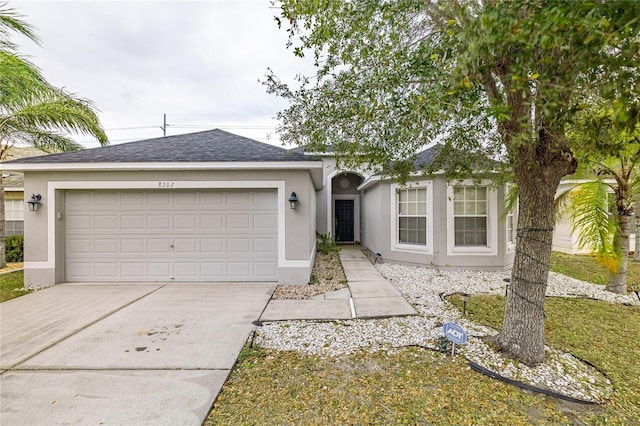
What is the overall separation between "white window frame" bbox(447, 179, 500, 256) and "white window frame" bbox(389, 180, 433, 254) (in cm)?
48

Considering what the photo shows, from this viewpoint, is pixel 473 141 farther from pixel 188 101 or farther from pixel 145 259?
pixel 188 101

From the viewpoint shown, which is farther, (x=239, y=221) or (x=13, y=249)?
(x=13, y=249)

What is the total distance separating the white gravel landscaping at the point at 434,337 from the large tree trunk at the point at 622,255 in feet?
0.84

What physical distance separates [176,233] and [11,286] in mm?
3989

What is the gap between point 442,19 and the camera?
3555 mm

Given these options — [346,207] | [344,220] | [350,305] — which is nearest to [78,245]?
[350,305]

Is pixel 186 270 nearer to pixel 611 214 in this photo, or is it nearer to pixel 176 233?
pixel 176 233

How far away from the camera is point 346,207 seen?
587 inches

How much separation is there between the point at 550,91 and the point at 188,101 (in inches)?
762

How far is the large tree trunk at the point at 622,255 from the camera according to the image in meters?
5.84

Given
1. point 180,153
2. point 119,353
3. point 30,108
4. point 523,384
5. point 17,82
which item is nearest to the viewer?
point 523,384

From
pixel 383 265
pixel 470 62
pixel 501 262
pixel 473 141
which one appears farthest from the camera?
pixel 383 265

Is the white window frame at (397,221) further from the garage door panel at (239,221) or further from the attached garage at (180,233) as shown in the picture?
the garage door panel at (239,221)

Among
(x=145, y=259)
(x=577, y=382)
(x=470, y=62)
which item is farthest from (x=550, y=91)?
(x=145, y=259)
